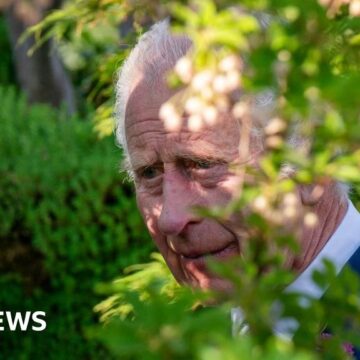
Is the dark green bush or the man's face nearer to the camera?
the man's face

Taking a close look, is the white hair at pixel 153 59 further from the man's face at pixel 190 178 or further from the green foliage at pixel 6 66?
the green foliage at pixel 6 66

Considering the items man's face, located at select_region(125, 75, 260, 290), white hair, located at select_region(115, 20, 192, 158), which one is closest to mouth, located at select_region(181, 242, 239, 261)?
man's face, located at select_region(125, 75, 260, 290)

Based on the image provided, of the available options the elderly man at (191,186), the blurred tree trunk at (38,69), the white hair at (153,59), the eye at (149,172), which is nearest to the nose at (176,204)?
the elderly man at (191,186)

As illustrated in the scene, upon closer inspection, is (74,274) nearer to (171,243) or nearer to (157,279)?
(171,243)

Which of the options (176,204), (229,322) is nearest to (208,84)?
(229,322)

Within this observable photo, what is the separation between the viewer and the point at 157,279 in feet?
4.13

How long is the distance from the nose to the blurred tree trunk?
12.0 meters

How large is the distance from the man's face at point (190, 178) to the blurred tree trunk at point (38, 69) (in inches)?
466

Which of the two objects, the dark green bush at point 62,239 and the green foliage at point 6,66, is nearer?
the dark green bush at point 62,239

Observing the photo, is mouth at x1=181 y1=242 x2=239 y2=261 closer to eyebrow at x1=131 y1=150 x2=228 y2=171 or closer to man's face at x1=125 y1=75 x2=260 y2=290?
man's face at x1=125 y1=75 x2=260 y2=290

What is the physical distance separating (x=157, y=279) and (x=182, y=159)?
5.74ft

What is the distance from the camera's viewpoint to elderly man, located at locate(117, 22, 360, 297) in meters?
2.93

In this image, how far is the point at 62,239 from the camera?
7602 mm

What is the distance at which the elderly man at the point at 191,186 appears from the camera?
2926 mm
